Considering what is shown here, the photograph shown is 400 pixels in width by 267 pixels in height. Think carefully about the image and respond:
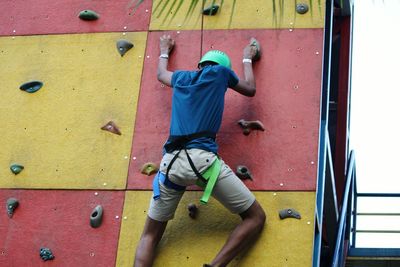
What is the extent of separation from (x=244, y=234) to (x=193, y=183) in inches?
16.5

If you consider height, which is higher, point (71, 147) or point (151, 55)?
point (151, 55)

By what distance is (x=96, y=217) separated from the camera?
5.19m

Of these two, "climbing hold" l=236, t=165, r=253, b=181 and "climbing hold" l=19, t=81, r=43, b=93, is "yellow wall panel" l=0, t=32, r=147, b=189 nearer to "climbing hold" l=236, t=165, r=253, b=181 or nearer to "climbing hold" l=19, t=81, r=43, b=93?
"climbing hold" l=19, t=81, r=43, b=93

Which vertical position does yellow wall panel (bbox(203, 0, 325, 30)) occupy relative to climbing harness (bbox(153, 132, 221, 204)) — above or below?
above

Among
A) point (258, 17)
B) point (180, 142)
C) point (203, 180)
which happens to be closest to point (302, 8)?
point (258, 17)

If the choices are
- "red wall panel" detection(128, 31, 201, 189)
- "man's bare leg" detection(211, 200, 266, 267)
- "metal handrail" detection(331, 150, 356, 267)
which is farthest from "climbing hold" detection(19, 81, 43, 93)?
"metal handrail" detection(331, 150, 356, 267)

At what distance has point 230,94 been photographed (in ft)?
17.8

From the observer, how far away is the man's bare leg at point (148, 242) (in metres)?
4.96

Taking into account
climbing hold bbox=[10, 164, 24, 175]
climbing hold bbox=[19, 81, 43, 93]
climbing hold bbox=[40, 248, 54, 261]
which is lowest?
climbing hold bbox=[40, 248, 54, 261]

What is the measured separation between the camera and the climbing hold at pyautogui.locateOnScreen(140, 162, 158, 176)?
5301 mm

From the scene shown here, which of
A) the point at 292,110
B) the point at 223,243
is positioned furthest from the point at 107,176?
the point at 292,110

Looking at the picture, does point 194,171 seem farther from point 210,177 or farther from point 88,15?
point 88,15

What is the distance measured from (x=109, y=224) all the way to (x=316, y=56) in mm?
1725

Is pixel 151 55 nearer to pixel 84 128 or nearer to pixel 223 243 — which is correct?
pixel 84 128
